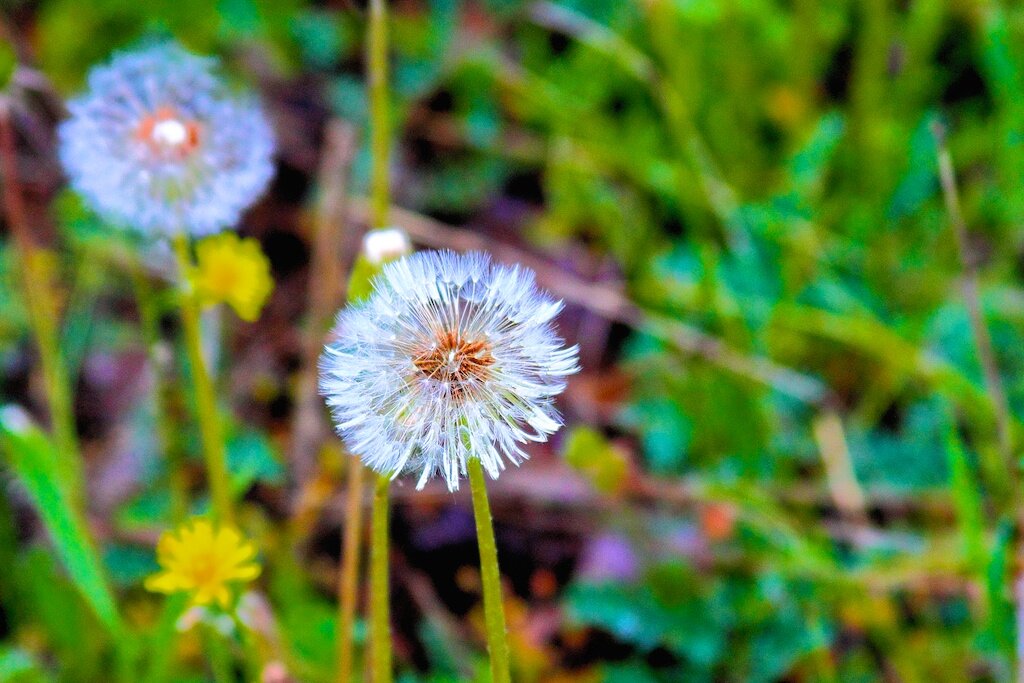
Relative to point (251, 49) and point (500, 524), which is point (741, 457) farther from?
point (251, 49)

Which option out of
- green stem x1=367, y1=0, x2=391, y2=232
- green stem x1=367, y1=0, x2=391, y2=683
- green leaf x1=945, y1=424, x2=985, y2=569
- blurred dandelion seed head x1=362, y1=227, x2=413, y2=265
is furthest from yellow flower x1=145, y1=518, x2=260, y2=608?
green leaf x1=945, y1=424, x2=985, y2=569

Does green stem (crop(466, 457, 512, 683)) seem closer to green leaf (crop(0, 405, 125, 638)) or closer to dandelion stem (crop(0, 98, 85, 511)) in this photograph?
green leaf (crop(0, 405, 125, 638))

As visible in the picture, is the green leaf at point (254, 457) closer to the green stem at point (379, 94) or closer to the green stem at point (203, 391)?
the green stem at point (203, 391)

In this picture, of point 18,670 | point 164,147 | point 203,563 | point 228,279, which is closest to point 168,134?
point 164,147

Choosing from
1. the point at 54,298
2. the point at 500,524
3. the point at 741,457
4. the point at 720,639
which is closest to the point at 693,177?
the point at 741,457

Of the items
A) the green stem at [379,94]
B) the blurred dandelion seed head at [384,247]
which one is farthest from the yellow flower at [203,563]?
the green stem at [379,94]
